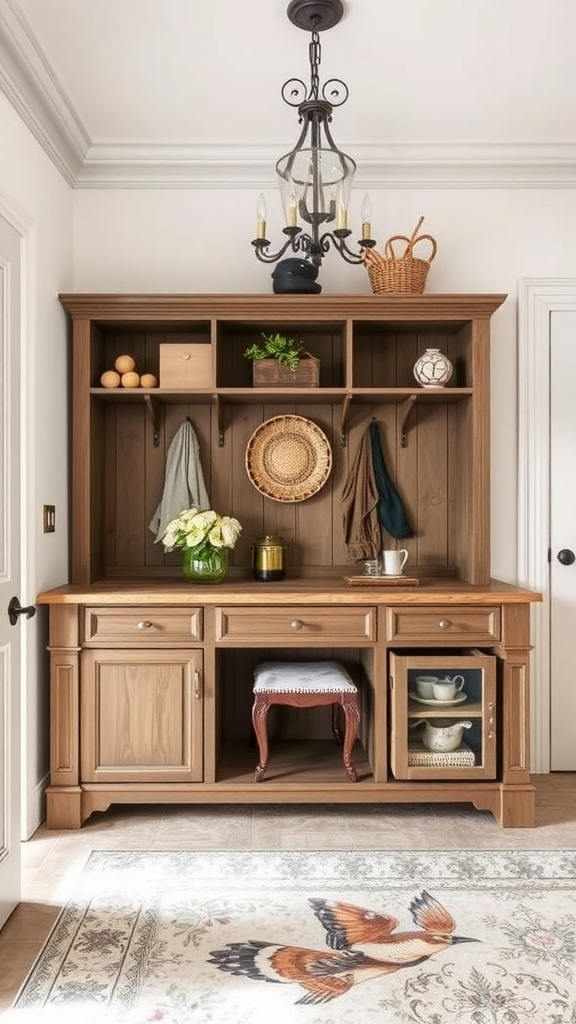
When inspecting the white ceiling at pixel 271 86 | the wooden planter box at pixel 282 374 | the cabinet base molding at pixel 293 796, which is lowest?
the cabinet base molding at pixel 293 796

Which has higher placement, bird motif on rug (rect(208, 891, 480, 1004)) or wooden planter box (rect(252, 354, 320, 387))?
wooden planter box (rect(252, 354, 320, 387))

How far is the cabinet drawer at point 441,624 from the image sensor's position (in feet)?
9.86

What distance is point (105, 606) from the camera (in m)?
3.00

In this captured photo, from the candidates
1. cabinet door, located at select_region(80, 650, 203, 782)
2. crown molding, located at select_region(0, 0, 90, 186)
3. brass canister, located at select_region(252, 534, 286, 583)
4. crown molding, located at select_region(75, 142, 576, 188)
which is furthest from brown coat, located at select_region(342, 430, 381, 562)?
crown molding, located at select_region(0, 0, 90, 186)

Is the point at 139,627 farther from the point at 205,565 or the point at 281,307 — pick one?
the point at 281,307

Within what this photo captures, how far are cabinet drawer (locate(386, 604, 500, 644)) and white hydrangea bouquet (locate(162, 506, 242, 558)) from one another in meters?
0.72

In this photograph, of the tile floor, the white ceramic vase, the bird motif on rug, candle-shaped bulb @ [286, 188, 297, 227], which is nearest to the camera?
the bird motif on rug

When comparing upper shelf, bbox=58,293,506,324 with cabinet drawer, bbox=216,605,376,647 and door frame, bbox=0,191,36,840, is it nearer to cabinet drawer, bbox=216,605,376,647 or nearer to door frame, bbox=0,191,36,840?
door frame, bbox=0,191,36,840

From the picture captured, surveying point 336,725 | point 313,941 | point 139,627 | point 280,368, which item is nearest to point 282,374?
point 280,368

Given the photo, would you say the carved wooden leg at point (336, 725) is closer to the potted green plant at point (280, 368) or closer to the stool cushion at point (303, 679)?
the stool cushion at point (303, 679)

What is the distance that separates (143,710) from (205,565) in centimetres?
63

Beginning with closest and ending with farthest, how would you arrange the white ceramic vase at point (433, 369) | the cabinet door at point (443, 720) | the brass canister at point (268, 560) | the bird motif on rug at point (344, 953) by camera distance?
the bird motif on rug at point (344, 953), the cabinet door at point (443, 720), the white ceramic vase at point (433, 369), the brass canister at point (268, 560)

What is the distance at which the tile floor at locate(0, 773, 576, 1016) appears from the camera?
278 cm

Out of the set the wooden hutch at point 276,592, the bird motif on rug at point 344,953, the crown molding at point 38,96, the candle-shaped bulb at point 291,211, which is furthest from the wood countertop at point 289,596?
the crown molding at point 38,96
